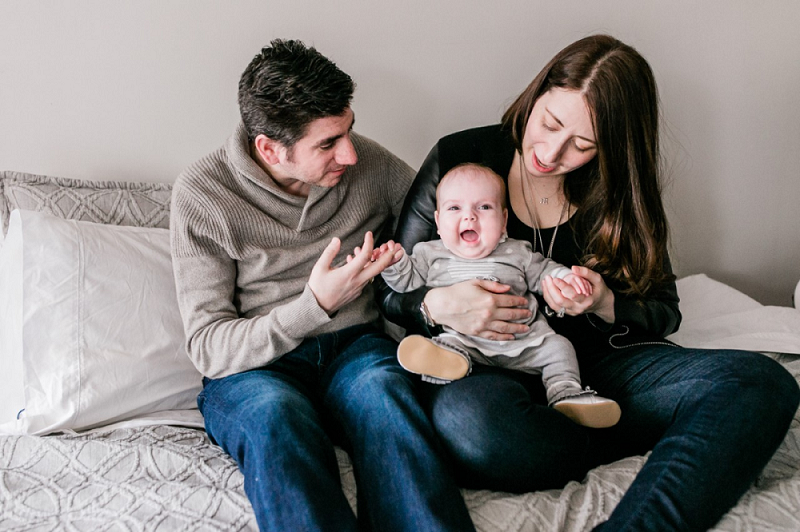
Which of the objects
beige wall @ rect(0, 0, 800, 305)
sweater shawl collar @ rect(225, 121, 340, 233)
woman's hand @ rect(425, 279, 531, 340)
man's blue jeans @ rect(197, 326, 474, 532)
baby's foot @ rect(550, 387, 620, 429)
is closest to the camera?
man's blue jeans @ rect(197, 326, 474, 532)

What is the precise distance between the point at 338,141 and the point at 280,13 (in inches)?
22.4

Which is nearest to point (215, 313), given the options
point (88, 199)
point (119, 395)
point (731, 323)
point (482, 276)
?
point (119, 395)

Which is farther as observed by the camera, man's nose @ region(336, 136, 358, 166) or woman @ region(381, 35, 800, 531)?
man's nose @ region(336, 136, 358, 166)

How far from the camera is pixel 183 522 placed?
3.43 ft

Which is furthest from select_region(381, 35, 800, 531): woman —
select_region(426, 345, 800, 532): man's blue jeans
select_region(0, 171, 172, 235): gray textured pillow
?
select_region(0, 171, 172, 235): gray textured pillow

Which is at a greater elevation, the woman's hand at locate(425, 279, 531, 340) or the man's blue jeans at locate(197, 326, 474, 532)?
the woman's hand at locate(425, 279, 531, 340)

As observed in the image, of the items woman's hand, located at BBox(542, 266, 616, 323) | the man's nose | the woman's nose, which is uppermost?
the woman's nose

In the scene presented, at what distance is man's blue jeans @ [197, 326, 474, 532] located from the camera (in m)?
1.02

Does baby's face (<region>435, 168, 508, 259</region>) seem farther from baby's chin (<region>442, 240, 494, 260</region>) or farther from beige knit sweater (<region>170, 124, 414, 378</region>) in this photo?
beige knit sweater (<region>170, 124, 414, 378</region>)

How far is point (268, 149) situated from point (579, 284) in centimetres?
71

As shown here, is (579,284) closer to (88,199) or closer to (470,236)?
(470,236)

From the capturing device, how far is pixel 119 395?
137cm

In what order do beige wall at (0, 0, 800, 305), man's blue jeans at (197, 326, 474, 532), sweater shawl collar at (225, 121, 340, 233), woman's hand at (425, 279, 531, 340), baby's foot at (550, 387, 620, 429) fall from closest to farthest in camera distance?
man's blue jeans at (197, 326, 474, 532) → baby's foot at (550, 387, 620, 429) → woman's hand at (425, 279, 531, 340) → sweater shawl collar at (225, 121, 340, 233) → beige wall at (0, 0, 800, 305)

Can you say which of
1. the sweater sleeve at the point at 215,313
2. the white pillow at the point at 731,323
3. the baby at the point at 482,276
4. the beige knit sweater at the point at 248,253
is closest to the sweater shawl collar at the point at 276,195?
the beige knit sweater at the point at 248,253
